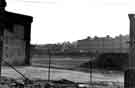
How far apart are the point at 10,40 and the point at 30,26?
4156 millimetres

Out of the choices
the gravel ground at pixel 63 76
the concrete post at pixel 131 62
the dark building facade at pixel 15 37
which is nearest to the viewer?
the concrete post at pixel 131 62

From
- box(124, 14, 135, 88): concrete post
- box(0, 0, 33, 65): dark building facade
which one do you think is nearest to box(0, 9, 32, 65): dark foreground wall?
box(0, 0, 33, 65): dark building facade

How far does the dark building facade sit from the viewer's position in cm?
2622

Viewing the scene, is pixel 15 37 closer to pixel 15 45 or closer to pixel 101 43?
pixel 15 45

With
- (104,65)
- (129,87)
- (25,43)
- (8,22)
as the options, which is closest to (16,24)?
(8,22)

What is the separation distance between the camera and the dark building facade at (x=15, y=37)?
2622 cm

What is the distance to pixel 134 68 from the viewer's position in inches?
224

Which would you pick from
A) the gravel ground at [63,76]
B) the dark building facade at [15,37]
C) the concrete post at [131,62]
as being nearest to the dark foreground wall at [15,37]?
the dark building facade at [15,37]

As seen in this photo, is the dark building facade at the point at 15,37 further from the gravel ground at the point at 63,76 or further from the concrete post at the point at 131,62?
the concrete post at the point at 131,62

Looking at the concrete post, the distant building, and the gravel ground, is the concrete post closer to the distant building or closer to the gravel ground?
the gravel ground

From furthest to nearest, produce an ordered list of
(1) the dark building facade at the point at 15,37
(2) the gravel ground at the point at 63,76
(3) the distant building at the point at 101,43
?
(3) the distant building at the point at 101,43 → (1) the dark building facade at the point at 15,37 → (2) the gravel ground at the point at 63,76

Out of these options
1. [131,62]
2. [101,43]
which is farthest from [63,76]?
[101,43]

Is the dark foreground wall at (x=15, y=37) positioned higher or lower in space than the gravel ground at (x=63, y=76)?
higher

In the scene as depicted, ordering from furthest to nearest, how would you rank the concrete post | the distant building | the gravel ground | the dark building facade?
1. the distant building
2. the dark building facade
3. the gravel ground
4. the concrete post
